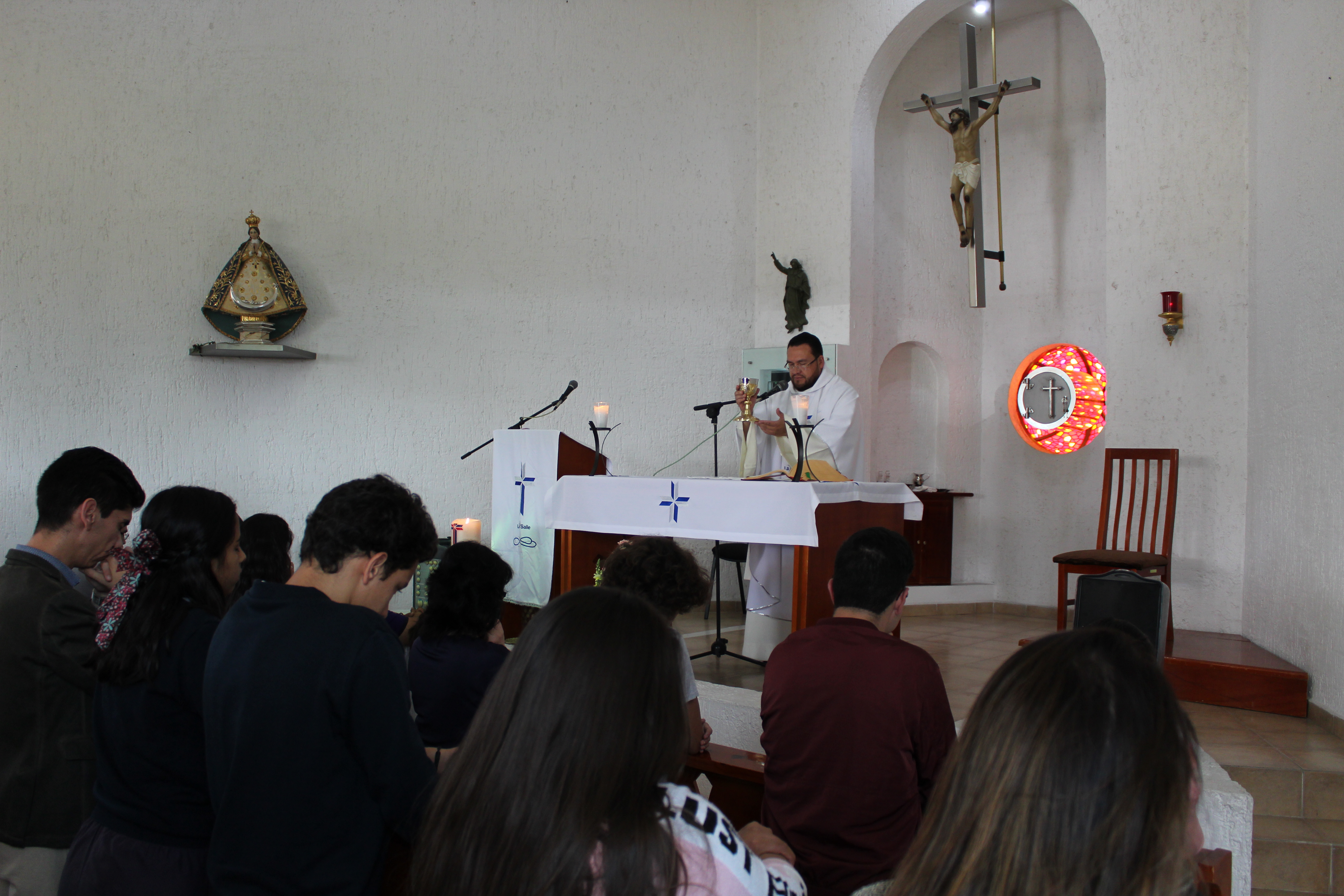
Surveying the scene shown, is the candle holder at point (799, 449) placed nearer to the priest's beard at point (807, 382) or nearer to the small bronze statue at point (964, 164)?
the priest's beard at point (807, 382)

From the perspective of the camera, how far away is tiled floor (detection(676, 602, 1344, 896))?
11.0ft

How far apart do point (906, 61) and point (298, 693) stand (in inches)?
291

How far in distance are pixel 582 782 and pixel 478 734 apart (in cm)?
15

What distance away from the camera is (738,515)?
13.4 ft

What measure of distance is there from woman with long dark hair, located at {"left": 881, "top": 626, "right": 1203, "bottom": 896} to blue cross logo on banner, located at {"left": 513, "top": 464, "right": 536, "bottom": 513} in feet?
13.3

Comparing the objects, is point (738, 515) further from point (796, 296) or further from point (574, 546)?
point (796, 296)

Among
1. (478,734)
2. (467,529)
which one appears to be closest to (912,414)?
(467,529)

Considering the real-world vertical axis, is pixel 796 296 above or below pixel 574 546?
above

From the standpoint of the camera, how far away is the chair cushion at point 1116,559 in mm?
4766

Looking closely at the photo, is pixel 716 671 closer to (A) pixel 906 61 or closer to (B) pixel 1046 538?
(B) pixel 1046 538

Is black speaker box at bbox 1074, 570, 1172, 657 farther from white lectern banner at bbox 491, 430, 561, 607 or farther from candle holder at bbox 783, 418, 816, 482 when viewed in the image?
white lectern banner at bbox 491, 430, 561, 607

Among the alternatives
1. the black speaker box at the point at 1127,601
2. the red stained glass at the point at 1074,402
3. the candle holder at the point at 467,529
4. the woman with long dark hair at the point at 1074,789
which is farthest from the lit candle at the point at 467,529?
the red stained glass at the point at 1074,402

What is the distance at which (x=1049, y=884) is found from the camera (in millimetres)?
908

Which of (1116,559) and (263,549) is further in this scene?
(1116,559)
